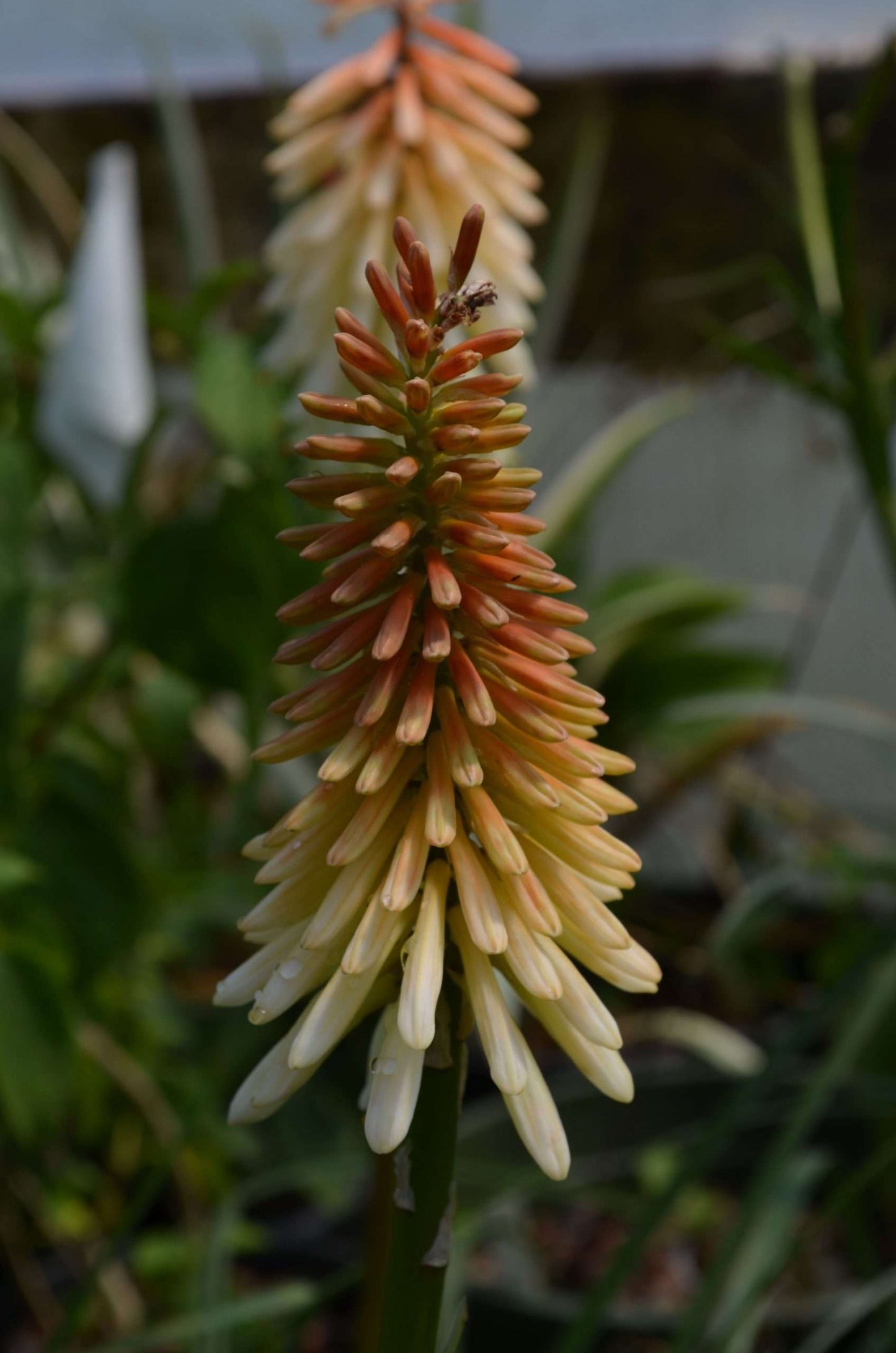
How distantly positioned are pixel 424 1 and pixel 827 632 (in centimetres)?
124

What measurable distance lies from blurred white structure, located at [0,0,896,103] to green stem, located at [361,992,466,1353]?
1306mm

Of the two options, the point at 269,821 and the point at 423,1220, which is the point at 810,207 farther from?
the point at 423,1220

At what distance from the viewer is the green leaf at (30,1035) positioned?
0.59 m

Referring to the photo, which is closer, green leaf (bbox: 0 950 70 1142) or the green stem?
the green stem

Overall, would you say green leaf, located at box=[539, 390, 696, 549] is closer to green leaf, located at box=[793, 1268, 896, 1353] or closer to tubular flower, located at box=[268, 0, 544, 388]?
tubular flower, located at box=[268, 0, 544, 388]

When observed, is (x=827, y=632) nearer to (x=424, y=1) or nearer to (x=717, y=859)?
(x=717, y=859)

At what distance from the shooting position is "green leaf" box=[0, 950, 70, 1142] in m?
0.59

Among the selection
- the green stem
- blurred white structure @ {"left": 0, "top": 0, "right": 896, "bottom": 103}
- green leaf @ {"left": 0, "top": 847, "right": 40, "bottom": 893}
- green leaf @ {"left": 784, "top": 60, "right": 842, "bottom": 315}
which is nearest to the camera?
the green stem

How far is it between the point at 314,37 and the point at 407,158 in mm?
1013

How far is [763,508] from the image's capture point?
1.74 metres

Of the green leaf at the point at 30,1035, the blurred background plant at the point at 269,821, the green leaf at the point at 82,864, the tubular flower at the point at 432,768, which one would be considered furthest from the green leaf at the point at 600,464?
the tubular flower at the point at 432,768

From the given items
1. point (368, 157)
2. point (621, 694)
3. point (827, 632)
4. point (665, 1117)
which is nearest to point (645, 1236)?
point (665, 1117)

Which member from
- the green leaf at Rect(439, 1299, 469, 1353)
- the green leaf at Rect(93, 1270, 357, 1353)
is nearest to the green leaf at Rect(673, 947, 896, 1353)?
the green leaf at Rect(93, 1270, 357, 1353)

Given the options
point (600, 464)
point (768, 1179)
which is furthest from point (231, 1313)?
point (600, 464)
